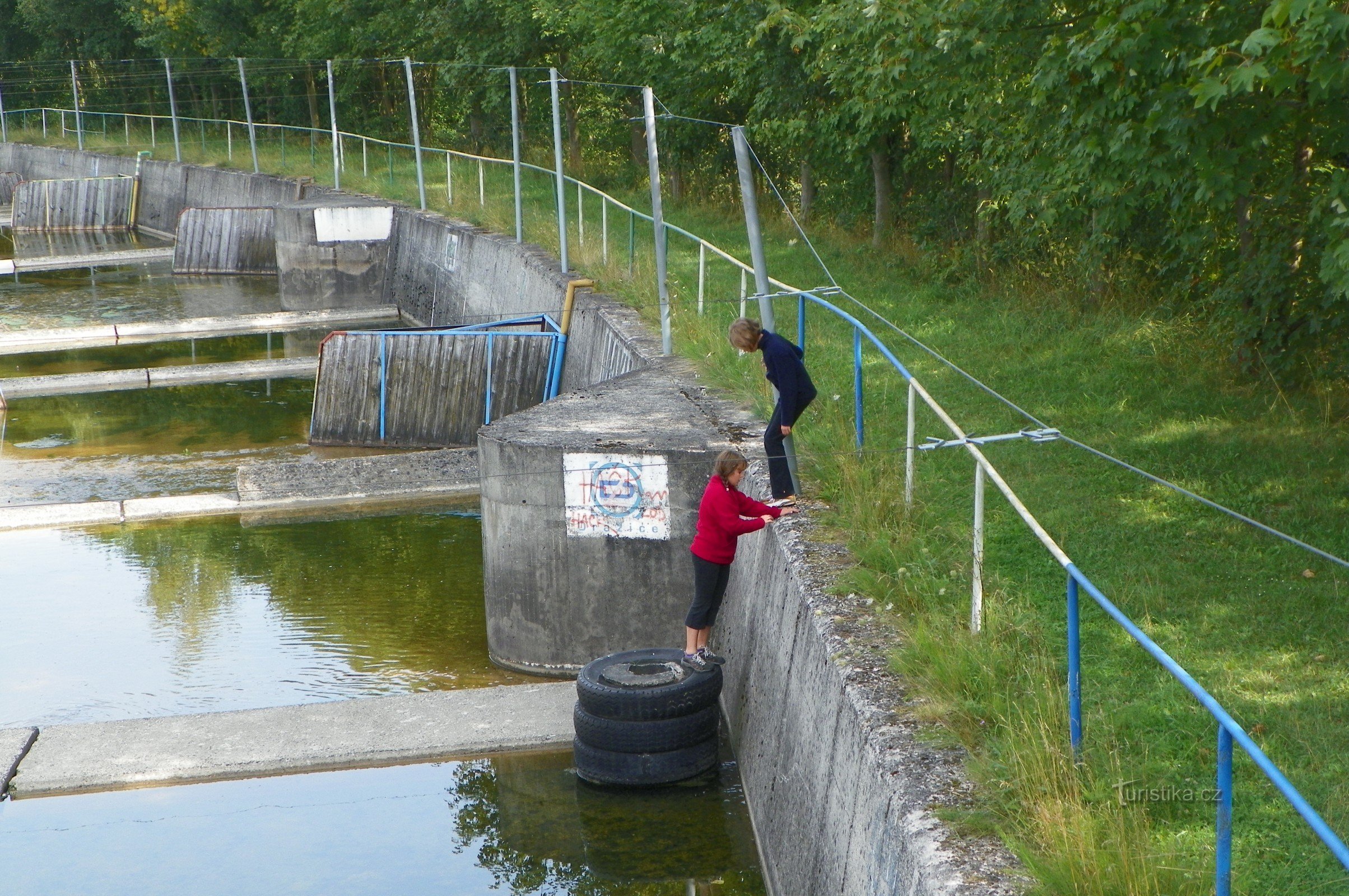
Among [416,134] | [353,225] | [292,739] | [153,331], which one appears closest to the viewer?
[292,739]

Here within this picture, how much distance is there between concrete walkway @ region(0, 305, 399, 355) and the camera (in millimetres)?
25891

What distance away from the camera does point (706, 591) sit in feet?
27.6

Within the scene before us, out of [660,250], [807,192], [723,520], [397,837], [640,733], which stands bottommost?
[397,837]

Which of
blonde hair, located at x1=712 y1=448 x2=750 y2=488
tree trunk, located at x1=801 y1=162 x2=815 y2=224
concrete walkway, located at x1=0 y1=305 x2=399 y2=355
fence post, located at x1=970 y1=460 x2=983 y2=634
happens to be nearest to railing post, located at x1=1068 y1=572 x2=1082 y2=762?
fence post, located at x1=970 y1=460 x2=983 y2=634

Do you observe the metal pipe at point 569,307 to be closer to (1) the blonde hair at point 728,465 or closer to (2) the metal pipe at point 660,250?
(2) the metal pipe at point 660,250

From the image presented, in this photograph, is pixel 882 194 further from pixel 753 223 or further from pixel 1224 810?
pixel 1224 810

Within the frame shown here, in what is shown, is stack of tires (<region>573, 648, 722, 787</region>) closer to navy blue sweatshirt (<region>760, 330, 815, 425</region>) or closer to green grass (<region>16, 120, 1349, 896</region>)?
green grass (<region>16, 120, 1349, 896</region>)

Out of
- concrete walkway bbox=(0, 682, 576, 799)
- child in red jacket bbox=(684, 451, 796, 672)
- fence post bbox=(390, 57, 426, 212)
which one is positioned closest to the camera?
child in red jacket bbox=(684, 451, 796, 672)

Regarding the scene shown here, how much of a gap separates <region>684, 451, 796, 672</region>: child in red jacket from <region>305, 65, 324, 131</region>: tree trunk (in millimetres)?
42300

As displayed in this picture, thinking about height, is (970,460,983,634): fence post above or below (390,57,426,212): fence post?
below

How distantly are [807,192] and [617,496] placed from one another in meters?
18.5

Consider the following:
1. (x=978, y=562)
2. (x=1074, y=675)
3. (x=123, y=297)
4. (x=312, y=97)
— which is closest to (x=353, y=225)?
(x=123, y=297)

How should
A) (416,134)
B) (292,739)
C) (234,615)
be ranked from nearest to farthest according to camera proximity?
1. (292,739)
2. (234,615)
3. (416,134)

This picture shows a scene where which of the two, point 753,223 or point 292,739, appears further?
point 292,739
